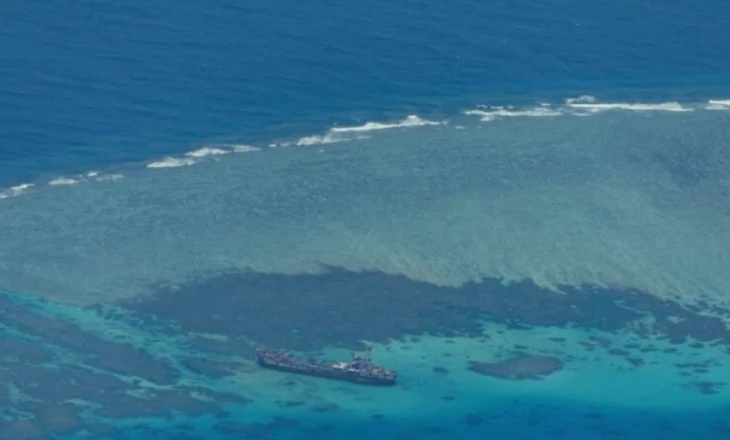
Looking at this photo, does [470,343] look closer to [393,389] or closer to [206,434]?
[393,389]

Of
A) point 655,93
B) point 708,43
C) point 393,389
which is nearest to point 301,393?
point 393,389

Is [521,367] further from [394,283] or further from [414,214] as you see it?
[414,214]

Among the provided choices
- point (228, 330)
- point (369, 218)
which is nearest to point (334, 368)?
point (228, 330)

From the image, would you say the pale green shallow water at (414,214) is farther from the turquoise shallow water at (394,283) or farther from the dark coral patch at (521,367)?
the dark coral patch at (521,367)

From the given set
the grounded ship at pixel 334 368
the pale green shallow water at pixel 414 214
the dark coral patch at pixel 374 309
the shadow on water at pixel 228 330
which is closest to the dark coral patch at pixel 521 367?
the shadow on water at pixel 228 330

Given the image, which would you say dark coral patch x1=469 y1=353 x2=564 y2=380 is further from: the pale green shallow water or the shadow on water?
the pale green shallow water

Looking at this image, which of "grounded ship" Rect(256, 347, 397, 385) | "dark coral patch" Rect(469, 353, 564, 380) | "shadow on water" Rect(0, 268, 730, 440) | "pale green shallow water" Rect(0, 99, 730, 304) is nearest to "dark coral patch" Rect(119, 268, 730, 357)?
"shadow on water" Rect(0, 268, 730, 440)
